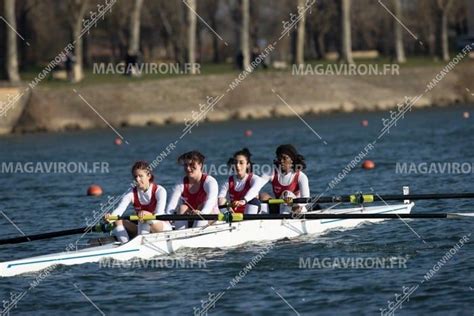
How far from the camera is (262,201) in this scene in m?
17.0

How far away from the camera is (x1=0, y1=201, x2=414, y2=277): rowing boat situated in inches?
568

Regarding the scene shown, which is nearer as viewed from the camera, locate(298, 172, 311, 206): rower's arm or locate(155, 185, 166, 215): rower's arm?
locate(155, 185, 166, 215): rower's arm

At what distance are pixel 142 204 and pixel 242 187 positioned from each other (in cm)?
170

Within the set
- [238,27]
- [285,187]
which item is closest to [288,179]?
[285,187]

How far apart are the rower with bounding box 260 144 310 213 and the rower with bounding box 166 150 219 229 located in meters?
1.45

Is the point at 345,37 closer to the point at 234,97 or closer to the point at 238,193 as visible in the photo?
the point at 234,97

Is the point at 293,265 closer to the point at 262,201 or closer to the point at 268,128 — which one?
the point at 262,201

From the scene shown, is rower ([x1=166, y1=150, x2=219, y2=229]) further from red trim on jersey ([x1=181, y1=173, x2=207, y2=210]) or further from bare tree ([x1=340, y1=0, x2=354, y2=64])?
bare tree ([x1=340, y1=0, x2=354, y2=64])

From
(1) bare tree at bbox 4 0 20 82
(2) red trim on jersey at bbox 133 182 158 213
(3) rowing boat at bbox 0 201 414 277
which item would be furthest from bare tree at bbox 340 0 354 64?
(2) red trim on jersey at bbox 133 182 158 213

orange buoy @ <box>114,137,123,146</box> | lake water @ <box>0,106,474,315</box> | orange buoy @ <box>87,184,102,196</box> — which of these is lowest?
lake water @ <box>0,106,474,315</box>

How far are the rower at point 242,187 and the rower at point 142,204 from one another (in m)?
1.28

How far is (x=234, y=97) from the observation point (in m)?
45.1

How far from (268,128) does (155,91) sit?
5.21m

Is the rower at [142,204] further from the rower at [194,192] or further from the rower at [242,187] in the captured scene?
the rower at [242,187]
